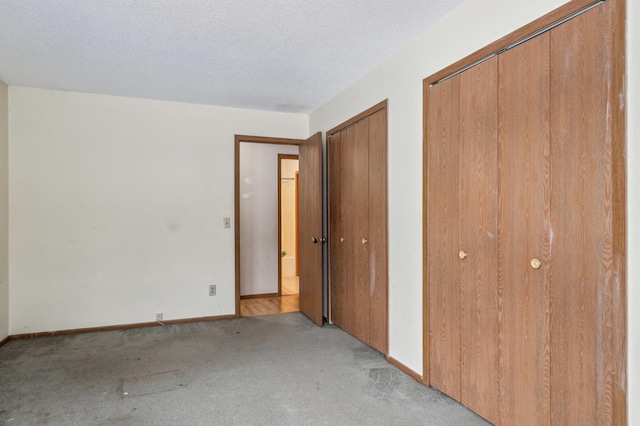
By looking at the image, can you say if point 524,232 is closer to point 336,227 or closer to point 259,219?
point 336,227

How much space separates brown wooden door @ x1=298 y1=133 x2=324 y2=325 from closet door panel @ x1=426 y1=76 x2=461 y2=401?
5.59 ft

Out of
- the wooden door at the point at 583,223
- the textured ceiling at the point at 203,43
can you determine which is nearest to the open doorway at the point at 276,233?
the textured ceiling at the point at 203,43

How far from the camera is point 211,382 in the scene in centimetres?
275

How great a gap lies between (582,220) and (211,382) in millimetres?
2451

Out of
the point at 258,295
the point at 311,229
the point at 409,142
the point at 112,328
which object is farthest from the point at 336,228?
the point at 112,328

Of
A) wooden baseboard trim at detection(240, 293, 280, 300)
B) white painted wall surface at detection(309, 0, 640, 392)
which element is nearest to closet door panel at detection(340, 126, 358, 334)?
white painted wall surface at detection(309, 0, 640, 392)

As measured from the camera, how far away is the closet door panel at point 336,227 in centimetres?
394

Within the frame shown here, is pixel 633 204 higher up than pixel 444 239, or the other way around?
pixel 633 204

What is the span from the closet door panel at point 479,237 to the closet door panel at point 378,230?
871 mm

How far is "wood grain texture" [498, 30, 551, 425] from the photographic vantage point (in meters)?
1.84

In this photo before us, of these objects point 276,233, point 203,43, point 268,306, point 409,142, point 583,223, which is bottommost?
point 268,306

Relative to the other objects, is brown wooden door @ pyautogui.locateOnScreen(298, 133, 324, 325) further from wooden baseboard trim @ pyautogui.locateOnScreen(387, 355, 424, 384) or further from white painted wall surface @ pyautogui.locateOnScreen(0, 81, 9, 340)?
white painted wall surface @ pyautogui.locateOnScreen(0, 81, 9, 340)

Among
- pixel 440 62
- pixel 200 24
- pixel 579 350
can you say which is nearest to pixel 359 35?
pixel 440 62

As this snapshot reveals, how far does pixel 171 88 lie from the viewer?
3.83 metres
